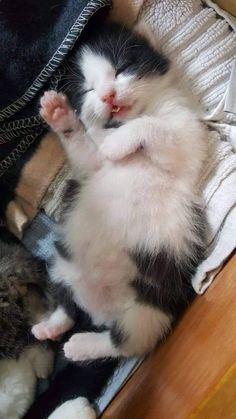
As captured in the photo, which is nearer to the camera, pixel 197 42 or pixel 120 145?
pixel 120 145

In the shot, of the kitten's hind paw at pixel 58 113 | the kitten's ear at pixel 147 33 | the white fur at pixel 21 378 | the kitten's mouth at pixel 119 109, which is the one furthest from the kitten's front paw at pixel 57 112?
the white fur at pixel 21 378

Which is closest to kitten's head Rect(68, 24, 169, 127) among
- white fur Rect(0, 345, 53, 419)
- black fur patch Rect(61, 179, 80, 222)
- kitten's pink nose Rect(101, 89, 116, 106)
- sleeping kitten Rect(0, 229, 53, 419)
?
kitten's pink nose Rect(101, 89, 116, 106)

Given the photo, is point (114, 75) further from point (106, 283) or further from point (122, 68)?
point (106, 283)

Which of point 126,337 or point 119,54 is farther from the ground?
point 119,54

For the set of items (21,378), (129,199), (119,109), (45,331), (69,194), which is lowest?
(21,378)

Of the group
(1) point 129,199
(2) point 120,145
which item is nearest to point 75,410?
(1) point 129,199

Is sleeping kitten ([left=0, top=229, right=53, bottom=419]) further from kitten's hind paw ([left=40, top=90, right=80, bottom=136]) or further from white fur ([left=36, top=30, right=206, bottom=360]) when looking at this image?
kitten's hind paw ([left=40, top=90, right=80, bottom=136])

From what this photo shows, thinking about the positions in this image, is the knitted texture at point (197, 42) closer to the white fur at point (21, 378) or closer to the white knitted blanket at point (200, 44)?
the white knitted blanket at point (200, 44)
